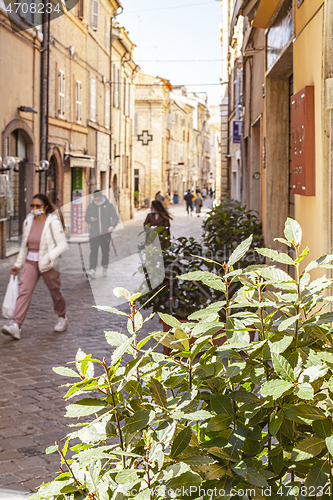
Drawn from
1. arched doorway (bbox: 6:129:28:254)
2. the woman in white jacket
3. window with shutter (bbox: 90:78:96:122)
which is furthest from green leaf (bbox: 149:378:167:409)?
window with shutter (bbox: 90:78:96:122)

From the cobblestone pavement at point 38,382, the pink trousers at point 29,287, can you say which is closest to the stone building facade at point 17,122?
the cobblestone pavement at point 38,382

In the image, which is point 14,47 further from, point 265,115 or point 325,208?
point 325,208

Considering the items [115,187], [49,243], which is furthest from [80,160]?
[49,243]

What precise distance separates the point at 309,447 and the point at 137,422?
38 centimetres

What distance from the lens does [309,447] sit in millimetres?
1335

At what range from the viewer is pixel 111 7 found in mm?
27703

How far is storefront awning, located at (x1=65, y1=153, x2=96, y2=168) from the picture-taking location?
20925 mm

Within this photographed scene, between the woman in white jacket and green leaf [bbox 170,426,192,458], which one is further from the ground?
the woman in white jacket

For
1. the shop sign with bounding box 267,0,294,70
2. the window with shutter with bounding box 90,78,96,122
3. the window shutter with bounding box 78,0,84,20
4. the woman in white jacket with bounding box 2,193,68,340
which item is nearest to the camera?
the shop sign with bounding box 267,0,294,70

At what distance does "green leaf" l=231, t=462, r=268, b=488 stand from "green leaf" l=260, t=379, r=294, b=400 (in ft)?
0.55

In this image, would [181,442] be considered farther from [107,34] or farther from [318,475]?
[107,34]

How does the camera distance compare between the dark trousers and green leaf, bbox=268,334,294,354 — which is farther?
the dark trousers

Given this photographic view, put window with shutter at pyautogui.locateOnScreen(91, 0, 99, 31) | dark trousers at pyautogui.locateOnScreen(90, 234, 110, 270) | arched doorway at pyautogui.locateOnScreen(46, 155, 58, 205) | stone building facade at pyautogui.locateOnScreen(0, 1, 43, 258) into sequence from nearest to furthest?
dark trousers at pyautogui.locateOnScreen(90, 234, 110, 270), stone building facade at pyautogui.locateOnScreen(0, 1, 43, 258), arched doorway at pyautogui.locateOnScreen(46, 155, 58, 205), window with shutter at pyautogui.locateOnScreen(91, 0, 99, 31)

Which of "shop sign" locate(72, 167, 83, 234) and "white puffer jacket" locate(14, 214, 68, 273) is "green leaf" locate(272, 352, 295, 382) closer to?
"white puffer jacket" locate(14, 214, 68, 273)
